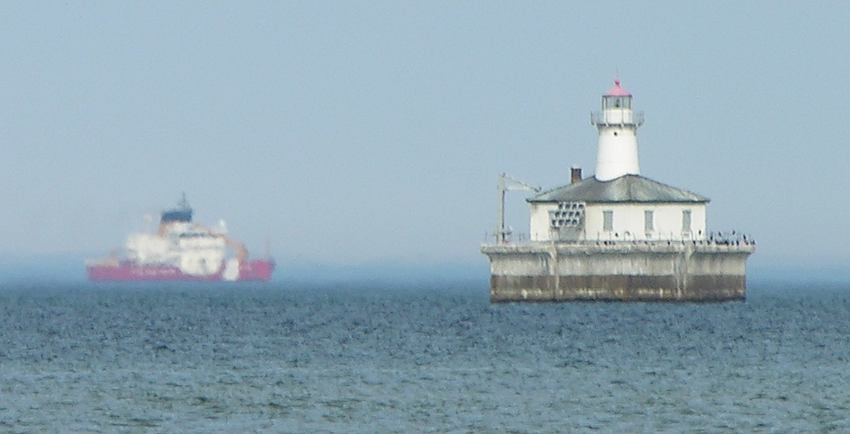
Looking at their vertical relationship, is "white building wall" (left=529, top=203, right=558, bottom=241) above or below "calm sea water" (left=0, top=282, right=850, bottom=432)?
above

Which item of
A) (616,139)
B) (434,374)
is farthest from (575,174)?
(434,374)

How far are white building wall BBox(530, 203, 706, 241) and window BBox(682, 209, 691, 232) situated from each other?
14 centimetres

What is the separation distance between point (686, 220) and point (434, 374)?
1883 inches

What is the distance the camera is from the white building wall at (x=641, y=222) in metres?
100

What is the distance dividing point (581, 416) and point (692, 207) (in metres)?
57.7

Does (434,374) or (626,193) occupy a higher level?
(626,193)

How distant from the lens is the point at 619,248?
98.1 metres

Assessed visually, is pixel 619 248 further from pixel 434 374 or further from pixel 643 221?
pixel 434 374

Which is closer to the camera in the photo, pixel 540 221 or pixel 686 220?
A: pixel 686 220

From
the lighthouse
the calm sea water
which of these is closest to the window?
the lighthouse

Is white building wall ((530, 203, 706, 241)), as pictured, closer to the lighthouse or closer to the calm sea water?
the lighthouse

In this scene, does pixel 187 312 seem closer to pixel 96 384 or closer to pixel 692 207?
pixel 692 207

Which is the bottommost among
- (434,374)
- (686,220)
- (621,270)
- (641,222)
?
(434,374)

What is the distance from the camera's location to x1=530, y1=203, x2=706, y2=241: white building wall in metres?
100
